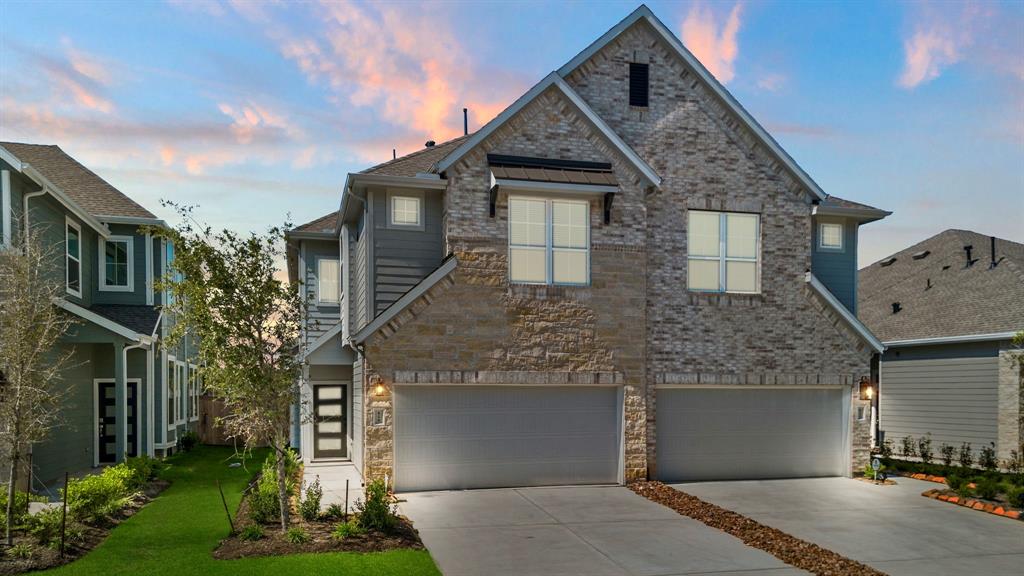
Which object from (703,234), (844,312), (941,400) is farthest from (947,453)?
(703,234)

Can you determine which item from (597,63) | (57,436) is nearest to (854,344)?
(597,63)

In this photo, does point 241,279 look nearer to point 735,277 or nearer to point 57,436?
point 57,436

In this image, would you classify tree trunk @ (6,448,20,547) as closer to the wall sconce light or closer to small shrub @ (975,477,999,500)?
small shrub @ (975,477,999,500)

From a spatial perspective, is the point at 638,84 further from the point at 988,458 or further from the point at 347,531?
the point at 988,458

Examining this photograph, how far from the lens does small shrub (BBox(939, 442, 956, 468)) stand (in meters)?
18.6

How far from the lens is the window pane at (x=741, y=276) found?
16.5 m

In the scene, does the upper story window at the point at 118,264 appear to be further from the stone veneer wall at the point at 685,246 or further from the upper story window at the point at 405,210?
the stone veneer wall at the point at 685,246

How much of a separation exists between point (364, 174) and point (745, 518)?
910 cm

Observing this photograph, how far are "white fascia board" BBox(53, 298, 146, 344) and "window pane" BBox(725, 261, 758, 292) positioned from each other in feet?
43.6

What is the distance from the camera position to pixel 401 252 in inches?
585

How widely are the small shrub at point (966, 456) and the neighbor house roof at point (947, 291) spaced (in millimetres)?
2917

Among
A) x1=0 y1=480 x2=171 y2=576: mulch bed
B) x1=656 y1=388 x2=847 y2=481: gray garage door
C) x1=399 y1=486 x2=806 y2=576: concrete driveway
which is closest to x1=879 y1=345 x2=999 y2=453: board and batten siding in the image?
x1=656 y1=388 x2=847 y2=481: gray garage door

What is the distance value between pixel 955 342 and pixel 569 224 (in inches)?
490

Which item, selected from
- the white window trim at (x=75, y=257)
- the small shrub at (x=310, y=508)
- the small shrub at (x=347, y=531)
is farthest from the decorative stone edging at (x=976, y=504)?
the white window trim at (x=75, y=257)
